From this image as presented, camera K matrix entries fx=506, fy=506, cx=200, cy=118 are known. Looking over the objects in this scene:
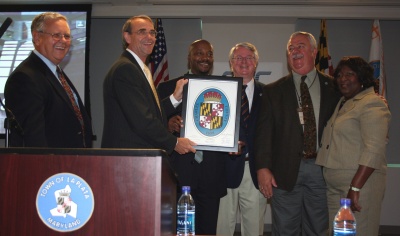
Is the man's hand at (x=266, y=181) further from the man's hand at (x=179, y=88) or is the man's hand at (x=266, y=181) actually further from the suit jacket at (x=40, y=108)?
the suit jacket at (x=40, y=108)

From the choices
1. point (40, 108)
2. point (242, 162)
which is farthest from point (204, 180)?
point (40, 108)

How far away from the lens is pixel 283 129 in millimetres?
3811

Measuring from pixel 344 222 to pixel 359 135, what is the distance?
148 cm

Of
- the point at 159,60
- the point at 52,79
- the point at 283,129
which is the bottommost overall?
the point at 283,129

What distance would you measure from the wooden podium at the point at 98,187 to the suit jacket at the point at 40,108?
94 centimetres

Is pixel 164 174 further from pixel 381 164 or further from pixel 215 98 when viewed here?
pixel 381 164

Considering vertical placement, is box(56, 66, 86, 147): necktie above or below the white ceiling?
below

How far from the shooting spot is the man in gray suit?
12.2ft

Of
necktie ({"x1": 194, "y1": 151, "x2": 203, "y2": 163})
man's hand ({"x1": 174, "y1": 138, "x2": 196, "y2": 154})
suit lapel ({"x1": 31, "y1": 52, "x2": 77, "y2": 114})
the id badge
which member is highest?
suit lapel ({"x1": 31, "y1": 52, "x2": 77, "y2": 114})

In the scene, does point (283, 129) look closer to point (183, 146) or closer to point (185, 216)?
point (183, 146)

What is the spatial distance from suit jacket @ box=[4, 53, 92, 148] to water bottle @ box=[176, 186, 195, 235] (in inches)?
31.5

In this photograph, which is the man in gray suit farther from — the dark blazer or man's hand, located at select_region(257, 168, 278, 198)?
the dark blazer

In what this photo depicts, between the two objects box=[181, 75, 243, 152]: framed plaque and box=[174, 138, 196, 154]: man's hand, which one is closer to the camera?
box=[174, 138, 196, 154]: man's hand

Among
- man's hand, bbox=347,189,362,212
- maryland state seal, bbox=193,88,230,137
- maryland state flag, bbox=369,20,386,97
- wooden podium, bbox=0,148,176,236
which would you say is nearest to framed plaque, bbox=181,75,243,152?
maryland state seal, bbox=193,88,230,137
